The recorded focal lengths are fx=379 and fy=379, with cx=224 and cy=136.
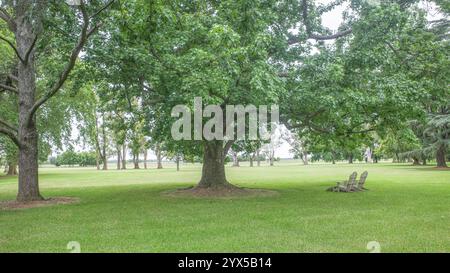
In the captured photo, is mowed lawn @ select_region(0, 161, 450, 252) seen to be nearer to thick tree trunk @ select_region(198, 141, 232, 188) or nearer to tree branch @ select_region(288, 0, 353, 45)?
thick tree trunk @ select_region(198, 141, 232, 188)

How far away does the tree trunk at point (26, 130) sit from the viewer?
48.1ft

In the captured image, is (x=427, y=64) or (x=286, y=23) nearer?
(x=427, y=64)

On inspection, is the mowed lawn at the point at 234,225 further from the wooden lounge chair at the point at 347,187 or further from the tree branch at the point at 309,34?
the tree branch at the point at 309,34

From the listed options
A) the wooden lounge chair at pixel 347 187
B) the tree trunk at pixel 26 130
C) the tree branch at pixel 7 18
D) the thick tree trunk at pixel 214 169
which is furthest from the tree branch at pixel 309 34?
the tree branch at pixel 7 18

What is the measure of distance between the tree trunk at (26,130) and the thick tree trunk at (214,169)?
285 inches

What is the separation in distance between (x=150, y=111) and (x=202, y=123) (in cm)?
392

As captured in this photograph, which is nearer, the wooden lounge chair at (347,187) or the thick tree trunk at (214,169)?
the wooden lounge chair at (347,187)

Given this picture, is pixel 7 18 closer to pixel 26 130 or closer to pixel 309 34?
pixel 26 130

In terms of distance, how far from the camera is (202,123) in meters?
14.0

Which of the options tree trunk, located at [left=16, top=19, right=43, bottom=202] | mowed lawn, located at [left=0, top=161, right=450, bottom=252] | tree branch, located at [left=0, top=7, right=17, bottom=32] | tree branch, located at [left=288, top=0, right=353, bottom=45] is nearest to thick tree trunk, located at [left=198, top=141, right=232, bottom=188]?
mowed lawn, located at [left=0, top=161, right=450, bottom=252]

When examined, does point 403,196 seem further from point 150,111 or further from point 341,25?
Result: point 150,111

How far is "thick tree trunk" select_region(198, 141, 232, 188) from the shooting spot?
58.8 ft
